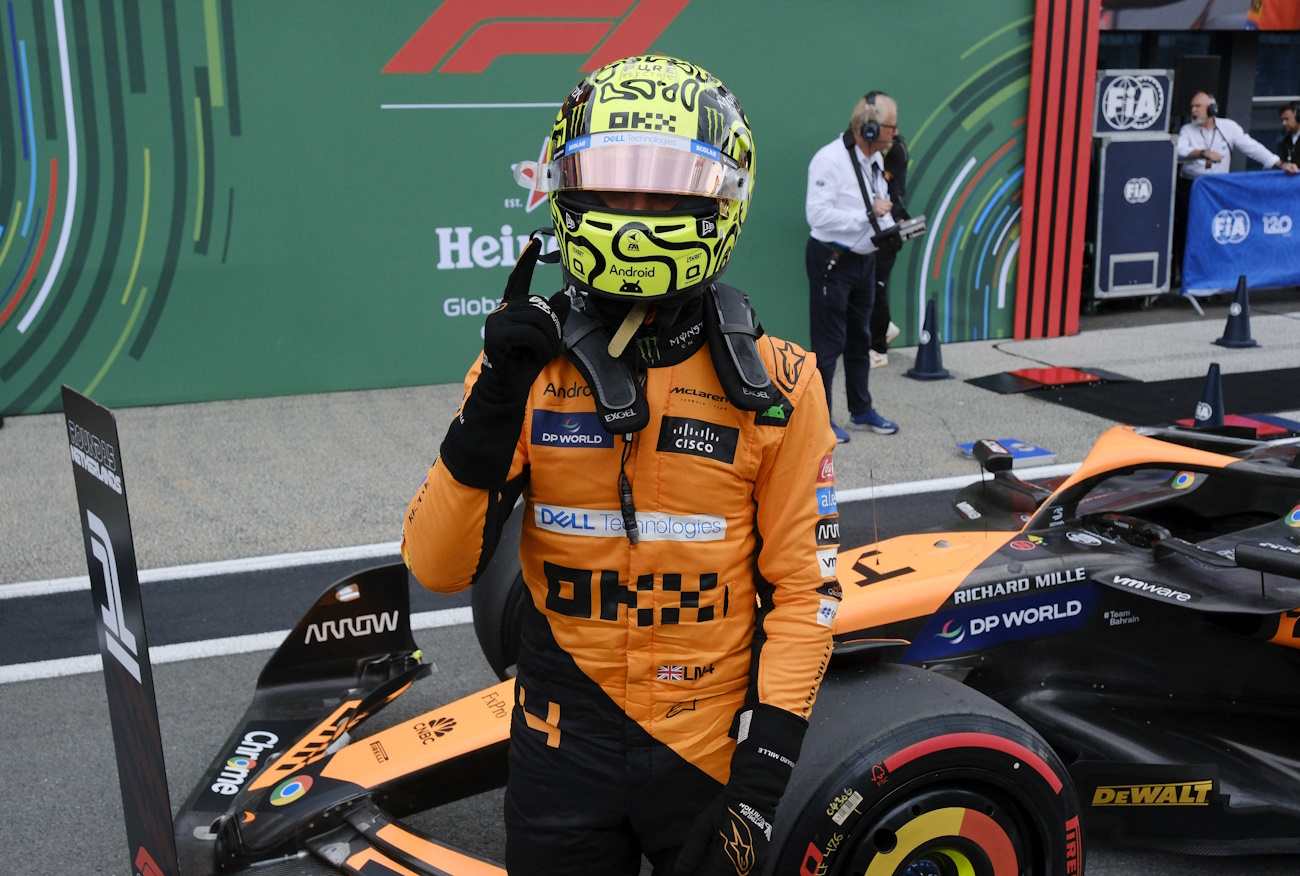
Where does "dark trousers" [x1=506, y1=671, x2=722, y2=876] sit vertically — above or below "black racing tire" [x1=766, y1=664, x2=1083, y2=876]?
above

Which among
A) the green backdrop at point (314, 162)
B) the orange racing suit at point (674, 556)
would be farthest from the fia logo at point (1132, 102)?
the orange racing suit at point (674, 556)

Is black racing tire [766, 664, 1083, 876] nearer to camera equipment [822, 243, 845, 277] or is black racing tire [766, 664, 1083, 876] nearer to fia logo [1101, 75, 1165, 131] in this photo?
camera equipment [822, 243, 845, 277]

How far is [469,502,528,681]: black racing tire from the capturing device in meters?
3.92

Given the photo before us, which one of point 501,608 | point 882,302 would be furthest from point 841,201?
point 501,608

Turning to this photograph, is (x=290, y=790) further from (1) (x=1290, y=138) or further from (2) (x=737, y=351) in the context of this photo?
(1) (x=1290, y=138)

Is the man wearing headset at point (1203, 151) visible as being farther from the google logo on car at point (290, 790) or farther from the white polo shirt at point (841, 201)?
the google logo on car at point (290, 790)

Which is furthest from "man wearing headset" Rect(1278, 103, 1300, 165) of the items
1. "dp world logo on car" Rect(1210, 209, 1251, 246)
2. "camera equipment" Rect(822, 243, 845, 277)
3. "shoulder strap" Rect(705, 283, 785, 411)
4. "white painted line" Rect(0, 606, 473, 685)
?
"shoulder strap" Rect(705, 283, 785, 411)

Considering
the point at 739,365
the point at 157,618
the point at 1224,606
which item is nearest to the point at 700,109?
the point at 739,365

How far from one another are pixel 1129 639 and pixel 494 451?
7.91 feet

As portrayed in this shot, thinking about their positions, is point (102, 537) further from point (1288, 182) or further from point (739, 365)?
point (1288, 182)

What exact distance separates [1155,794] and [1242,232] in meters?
10.9

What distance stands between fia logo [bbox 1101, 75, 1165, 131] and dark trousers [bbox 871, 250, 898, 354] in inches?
157

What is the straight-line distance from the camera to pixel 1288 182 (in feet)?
41.5

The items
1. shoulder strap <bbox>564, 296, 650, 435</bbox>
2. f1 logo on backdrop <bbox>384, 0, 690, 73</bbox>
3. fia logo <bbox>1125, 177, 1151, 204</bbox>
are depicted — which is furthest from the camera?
fia logo <bbox>1125, 177, 1151, 204</bbox>
